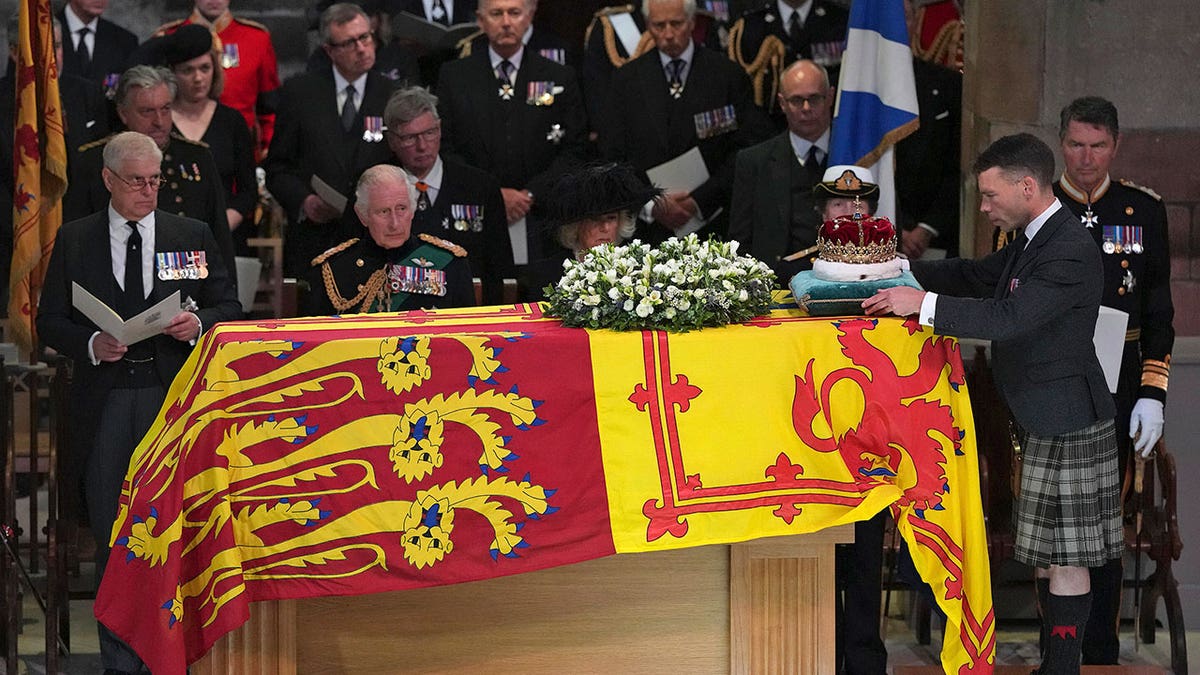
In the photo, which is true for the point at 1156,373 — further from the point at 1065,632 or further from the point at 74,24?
the point at 74,24

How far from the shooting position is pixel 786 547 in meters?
5.36

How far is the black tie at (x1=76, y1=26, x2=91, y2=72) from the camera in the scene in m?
8.55

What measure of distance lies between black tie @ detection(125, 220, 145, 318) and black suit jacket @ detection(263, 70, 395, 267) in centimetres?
161

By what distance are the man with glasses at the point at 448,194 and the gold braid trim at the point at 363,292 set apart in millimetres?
549

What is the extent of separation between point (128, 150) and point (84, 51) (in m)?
2.92

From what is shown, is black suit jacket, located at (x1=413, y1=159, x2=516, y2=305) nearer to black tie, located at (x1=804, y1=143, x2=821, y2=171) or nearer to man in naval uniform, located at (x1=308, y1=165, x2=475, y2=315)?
man in naval uniform, located at (x1=308, y1=165, x2=475, y2=315)

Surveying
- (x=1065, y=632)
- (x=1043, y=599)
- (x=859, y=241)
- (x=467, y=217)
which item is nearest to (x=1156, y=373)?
(x=1043, y=599)

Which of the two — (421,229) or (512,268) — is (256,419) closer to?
(421,229)

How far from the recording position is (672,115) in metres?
7.77

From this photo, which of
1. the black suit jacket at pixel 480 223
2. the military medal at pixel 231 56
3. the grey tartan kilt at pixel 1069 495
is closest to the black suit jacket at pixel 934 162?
the black suit jacket at pixel 480 223

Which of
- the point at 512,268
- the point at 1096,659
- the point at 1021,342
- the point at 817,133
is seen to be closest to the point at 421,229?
the point at 512,268

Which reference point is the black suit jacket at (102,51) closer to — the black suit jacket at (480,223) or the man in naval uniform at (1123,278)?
the black suit jacket at (480,223)

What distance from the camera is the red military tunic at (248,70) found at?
8.69 metres

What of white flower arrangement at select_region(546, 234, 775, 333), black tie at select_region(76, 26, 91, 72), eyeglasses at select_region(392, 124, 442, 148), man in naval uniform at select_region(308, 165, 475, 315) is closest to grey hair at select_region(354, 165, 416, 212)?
man in naval uniform at select_region(308, 165, 475, 315)
